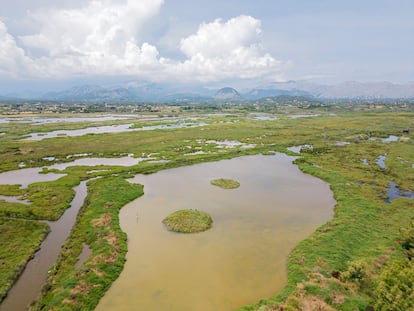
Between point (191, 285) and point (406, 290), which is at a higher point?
point (406, 290)

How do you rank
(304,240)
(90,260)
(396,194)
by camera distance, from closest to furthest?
(90,260) → (304,240) → (396,194)

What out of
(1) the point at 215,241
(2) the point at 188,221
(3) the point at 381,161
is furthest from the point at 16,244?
(3) the point at 381,161

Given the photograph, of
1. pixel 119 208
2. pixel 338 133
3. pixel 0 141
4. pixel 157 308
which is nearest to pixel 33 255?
pixel 119 208

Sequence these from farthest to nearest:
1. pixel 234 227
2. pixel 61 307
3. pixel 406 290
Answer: pixel 234 227, pixel 61 307, pixel 406 290

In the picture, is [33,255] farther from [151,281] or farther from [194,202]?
[194,202]

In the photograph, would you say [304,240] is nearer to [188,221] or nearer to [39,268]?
[188,221]

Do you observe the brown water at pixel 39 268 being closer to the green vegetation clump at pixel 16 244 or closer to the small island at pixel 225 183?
the green vegetation clump at pixel 16 244

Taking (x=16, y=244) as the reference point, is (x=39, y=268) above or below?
below

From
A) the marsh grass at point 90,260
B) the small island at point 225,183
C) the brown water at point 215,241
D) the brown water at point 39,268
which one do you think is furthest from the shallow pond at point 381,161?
the brown water at point 39,268
